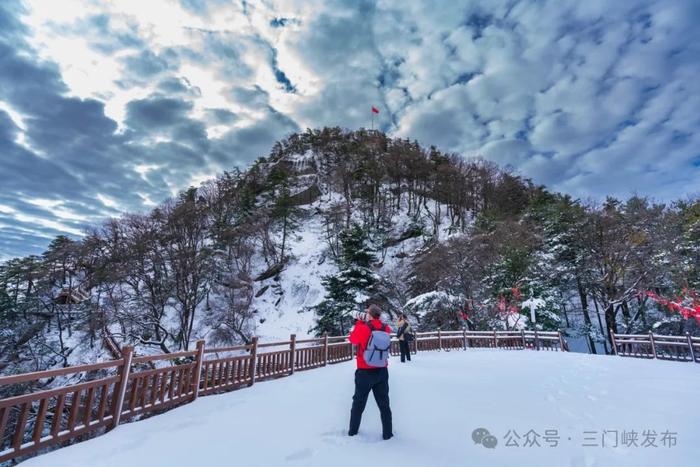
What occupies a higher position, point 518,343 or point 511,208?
point 511,208

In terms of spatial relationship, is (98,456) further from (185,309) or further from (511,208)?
(511,208)

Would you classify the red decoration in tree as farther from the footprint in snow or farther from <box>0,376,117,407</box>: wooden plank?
<box>0,376,117,407</box>: wooden plank

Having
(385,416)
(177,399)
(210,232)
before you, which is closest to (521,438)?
(385,416)

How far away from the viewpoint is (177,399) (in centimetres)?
583

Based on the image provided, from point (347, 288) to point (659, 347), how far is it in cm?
1563

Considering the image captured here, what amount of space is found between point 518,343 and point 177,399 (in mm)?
17956

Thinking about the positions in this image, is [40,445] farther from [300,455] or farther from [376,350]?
[376,350]

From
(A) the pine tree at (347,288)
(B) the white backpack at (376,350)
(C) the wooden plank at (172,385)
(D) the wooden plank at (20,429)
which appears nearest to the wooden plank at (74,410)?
(D) the wooden plank at (20,429)

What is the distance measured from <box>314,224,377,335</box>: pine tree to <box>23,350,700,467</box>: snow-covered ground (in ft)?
45.2

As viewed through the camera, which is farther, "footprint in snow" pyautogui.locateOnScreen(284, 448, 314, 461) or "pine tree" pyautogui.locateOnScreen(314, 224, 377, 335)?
"pine tree" pyautogui.locateOnScreen(314, 224, 377, 335)

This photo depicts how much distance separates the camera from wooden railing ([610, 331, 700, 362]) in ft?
35.8

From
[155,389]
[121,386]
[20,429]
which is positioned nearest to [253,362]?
[155,389]

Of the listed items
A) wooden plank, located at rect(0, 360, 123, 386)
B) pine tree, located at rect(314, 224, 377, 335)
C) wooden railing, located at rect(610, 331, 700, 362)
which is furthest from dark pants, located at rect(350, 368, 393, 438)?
pine tree, located at rect(314, 224, 377, 335)

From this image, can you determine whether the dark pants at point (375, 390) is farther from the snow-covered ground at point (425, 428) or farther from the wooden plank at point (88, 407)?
the wooden plank at point (88, 407)
